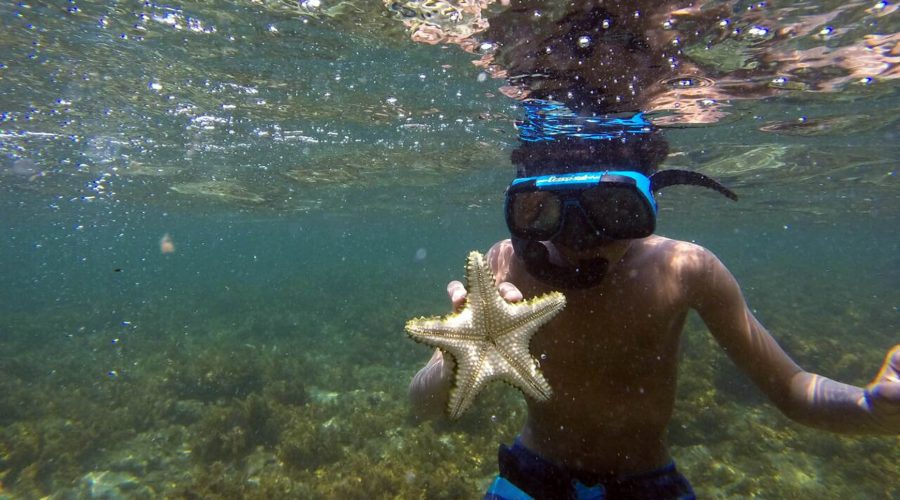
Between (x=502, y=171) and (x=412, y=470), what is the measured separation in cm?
1570

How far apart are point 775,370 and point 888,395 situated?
665 millimetres

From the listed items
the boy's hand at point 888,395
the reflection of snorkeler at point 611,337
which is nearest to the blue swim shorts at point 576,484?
the reflection of snorkeler at point 611,337

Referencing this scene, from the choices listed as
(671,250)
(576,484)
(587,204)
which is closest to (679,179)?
(671,250)

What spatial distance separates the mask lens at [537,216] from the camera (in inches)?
125

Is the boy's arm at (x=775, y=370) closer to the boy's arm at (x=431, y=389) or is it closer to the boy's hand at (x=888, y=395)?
the boy's hand at (x=888, y=395)

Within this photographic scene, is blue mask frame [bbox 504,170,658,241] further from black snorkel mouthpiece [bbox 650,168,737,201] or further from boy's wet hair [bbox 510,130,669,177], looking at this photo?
boy's wet hair [bbox 510,130,669,177]

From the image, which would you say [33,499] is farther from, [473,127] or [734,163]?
[734,163]

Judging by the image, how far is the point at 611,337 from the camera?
322cm

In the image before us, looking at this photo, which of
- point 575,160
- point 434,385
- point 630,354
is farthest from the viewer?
point 575,160

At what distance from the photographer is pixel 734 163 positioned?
18.2 m

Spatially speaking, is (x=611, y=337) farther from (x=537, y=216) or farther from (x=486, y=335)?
(x=486, y=335)

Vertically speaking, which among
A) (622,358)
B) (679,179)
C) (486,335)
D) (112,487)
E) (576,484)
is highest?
(679,179)

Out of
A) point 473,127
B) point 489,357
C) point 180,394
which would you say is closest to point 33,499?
point 180,394

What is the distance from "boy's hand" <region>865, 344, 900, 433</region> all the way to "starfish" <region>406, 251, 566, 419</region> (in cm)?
175
